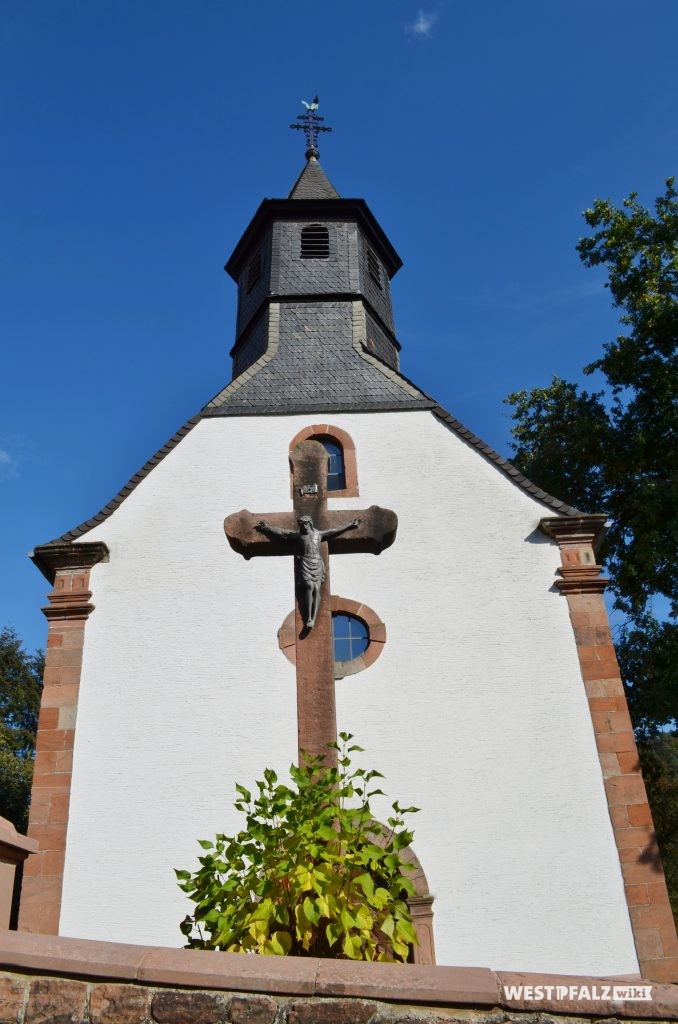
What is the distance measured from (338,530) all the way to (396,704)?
381cm

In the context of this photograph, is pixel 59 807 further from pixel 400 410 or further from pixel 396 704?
pixel 400 410

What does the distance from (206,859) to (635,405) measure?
1440 centimetres

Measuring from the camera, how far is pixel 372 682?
938 centimetres

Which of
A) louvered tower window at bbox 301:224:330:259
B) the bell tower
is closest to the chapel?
the bell tower

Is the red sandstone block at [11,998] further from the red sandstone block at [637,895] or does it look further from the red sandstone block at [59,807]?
the red sandstone block at [637,895]

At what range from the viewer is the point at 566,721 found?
8984 mm

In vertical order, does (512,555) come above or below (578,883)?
above

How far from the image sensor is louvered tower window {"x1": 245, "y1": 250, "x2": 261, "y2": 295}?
52.9 ft

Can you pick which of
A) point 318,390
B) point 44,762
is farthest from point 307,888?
point 318,390

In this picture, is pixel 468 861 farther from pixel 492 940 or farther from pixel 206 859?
pixel 206 859

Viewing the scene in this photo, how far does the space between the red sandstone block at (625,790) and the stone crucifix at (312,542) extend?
4.34 m

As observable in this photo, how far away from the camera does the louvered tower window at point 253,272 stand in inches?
635

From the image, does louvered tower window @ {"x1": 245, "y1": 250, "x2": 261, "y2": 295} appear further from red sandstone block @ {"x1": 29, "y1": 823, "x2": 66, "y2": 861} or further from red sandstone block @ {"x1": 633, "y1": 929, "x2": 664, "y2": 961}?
red sandstone block @ {"x1": 633, "y1": 929, "x2": 664, "y2": 961}

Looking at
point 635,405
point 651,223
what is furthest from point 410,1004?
point 651,223
